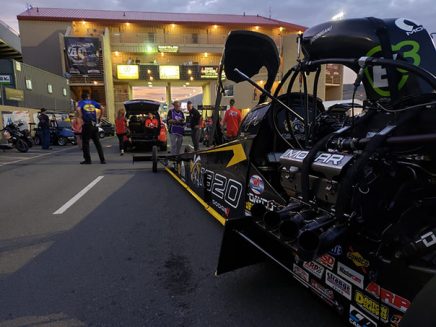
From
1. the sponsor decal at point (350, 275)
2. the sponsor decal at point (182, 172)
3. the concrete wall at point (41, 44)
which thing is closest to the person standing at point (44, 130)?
the sponsor decal at point (182, 172)

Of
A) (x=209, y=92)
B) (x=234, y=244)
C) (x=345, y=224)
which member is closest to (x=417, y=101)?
(x=345, y=224)

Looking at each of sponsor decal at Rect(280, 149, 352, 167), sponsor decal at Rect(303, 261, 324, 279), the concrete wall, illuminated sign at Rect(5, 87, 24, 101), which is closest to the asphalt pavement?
sponsor decal at Rect(303, 261, 324, 279)

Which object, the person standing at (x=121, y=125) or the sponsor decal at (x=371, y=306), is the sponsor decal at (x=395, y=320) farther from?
the person standing at (x=121, y=125)

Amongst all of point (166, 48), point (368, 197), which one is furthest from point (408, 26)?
point (166, 48)

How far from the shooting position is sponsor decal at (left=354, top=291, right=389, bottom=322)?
1.56 metres

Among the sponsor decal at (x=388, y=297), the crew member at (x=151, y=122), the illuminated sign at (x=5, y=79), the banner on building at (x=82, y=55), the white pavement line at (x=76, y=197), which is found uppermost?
the banner on building at (x=82, y=55)

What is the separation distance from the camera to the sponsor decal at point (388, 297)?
4.86 feet

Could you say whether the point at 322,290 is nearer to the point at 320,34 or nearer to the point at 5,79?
the point at 320,34

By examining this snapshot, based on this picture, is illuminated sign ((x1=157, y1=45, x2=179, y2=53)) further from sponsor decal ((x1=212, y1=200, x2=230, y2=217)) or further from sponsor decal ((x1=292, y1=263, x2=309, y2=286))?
sponsor decal ((x1=292, y1=263, x2=309, y2=286))

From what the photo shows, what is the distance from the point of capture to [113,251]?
3299 mm

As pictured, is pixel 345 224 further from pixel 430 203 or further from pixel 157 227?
pixel 157 227

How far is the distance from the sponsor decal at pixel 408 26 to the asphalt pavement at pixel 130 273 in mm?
1892

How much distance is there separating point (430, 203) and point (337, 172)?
0.48m

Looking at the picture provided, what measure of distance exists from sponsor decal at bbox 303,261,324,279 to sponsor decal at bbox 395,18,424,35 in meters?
1.54
